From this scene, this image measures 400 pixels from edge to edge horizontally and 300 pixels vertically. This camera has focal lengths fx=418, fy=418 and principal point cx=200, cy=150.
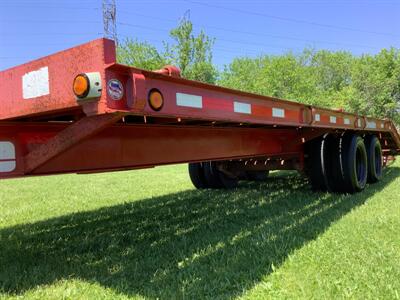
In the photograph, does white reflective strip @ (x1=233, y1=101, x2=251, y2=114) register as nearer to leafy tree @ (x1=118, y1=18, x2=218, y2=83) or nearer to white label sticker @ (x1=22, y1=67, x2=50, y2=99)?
white label sticker @ (x1=22, y1=67, x2=50, y2=99)

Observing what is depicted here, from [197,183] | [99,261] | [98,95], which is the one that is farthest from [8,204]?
[98,95]

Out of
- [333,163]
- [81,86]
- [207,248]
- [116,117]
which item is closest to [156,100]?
[116,117]

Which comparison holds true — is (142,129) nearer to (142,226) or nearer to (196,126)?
(196,126)

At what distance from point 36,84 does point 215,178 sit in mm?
4917

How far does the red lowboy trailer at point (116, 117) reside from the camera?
205cm

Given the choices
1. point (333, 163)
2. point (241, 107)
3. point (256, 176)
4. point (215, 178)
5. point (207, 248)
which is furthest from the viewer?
point (256, 176)

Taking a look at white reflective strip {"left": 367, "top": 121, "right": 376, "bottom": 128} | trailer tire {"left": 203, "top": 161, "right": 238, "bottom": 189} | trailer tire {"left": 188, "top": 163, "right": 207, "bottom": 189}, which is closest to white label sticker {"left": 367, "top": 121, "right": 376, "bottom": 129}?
white reflective strip {"left": 367, "top": 121, "right": 376, "bottom": 128}

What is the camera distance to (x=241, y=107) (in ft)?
10.1

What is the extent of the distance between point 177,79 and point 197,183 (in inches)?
193

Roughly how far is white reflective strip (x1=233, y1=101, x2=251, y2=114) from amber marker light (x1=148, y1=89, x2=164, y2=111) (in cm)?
84

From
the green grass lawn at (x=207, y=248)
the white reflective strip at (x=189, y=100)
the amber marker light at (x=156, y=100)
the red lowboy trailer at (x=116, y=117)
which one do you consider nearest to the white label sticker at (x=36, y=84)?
the red lowboy trailer at (x=116, y=117)

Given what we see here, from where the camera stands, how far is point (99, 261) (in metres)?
3.22

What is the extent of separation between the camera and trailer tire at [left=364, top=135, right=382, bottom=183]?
7.12 m

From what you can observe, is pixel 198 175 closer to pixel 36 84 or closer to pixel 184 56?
pixel 36 84
